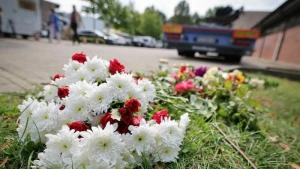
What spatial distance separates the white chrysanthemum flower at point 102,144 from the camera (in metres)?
0.77

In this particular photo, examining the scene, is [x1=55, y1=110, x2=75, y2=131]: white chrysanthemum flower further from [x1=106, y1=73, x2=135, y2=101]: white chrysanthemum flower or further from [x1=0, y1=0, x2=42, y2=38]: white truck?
[x1=0, y1=0, x2=42, y2=38]: white truck

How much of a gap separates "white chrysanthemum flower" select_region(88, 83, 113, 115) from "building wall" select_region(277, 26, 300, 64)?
44.4ft

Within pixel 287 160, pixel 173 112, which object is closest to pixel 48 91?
pixel 173 112

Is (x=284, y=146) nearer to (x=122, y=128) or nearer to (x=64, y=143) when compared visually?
(x=122, y=128)

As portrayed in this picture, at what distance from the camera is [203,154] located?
1140 mm

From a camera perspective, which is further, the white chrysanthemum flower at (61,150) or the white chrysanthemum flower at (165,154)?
the white chrysanthemum flower at (165,154)

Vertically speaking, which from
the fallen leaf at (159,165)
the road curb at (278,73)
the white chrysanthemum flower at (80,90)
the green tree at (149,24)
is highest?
the green tree at (149,24)

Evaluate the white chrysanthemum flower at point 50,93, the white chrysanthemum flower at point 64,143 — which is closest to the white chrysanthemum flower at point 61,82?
the white chrysanthemum flower at point 50,93

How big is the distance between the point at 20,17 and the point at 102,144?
526 inches

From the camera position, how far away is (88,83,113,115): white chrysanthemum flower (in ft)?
3.13

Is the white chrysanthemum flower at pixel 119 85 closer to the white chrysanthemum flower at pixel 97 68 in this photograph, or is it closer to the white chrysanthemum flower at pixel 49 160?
the white chrysanthemum flower at pixel 97 68

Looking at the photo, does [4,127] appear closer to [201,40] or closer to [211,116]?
[211,116]

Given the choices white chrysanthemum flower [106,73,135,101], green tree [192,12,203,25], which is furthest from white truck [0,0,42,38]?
green tree [192,12,203,25]

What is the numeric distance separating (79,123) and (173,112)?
819 millimetres
